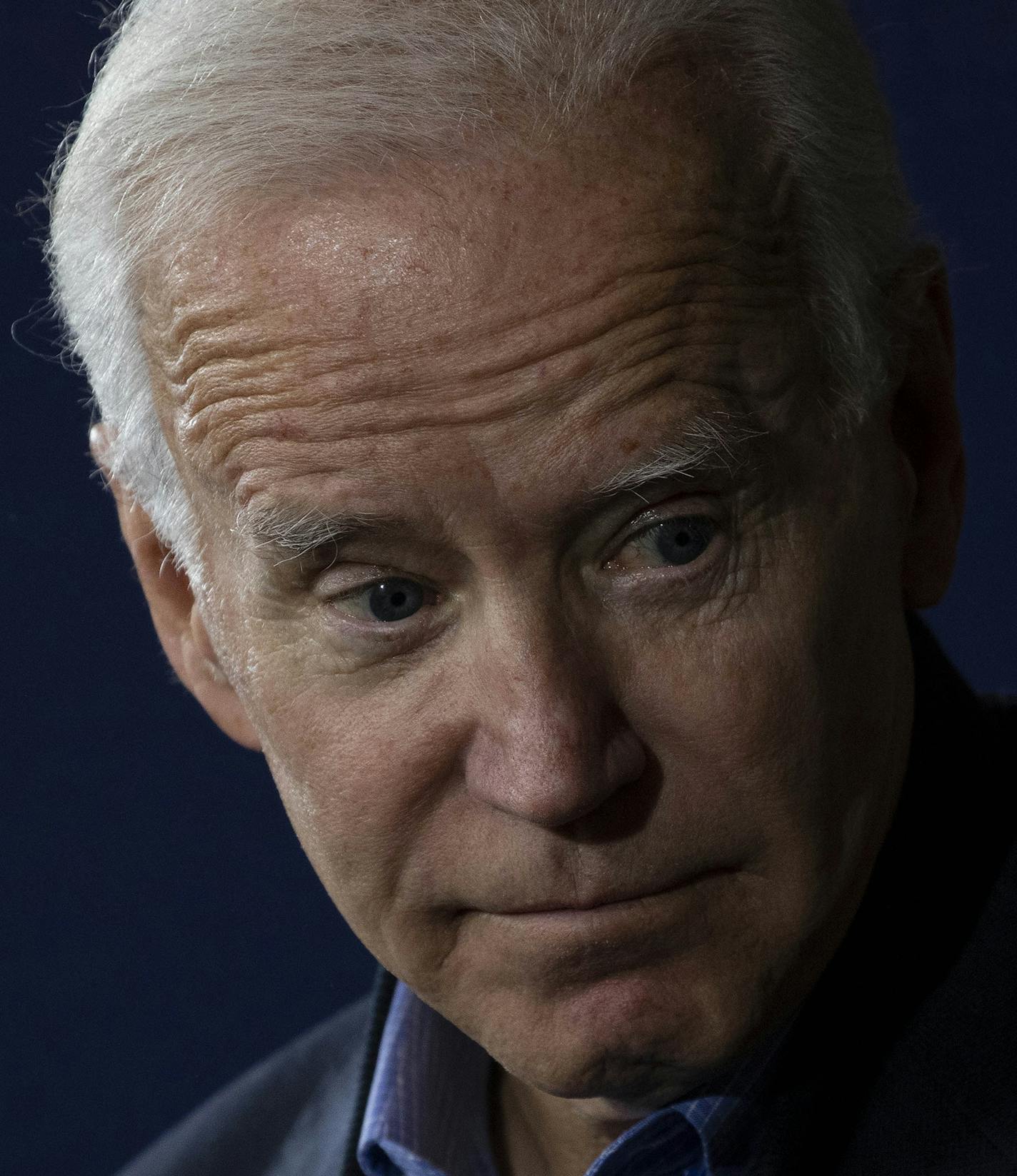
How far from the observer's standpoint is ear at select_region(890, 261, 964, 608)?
5.59 feet

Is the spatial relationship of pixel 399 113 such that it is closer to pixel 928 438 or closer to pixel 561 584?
pixel 561 584

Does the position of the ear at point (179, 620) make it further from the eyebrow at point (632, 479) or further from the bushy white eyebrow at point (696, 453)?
the bushy white eyebrow at point (696, 453)

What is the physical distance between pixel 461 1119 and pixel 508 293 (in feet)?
3.75

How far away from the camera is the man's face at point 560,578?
4.63 ft

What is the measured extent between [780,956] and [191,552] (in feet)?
2.42

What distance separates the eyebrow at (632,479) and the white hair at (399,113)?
134mm

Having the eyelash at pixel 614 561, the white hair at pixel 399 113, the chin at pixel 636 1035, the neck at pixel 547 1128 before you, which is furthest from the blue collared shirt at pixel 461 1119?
the white hair at pixel 399 113

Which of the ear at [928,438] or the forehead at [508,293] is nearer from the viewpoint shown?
the forehead at [508,293]

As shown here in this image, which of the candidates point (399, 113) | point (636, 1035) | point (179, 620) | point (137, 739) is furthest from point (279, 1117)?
point (399, 113)

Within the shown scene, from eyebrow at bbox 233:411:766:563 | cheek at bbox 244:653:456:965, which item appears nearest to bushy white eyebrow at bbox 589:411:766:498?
eyebrow at bbox 233:411:766:563

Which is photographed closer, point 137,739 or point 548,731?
point 548,731

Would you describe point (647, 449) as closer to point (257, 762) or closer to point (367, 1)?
point (367, 1)

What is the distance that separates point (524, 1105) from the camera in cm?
206

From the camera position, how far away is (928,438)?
1.71 m
